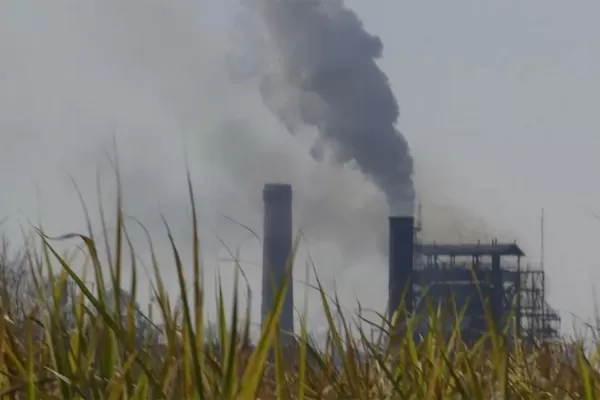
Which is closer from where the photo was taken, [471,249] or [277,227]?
[471,249]

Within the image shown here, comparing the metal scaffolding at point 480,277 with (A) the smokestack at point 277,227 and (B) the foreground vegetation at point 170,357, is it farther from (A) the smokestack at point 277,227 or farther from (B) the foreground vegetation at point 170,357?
(B) the foreground vegetation at point 170,357

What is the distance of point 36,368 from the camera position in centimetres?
270

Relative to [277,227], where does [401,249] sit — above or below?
below

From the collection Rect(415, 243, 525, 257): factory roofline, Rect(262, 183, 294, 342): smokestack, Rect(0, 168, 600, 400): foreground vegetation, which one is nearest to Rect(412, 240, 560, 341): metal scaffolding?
Rect(415, 243, 525, 257): factory roofline

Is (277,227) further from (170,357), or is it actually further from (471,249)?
(170,357)

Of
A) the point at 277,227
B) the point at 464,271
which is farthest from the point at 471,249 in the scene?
the point at 277,227

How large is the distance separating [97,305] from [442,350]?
3.52ft

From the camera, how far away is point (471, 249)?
53.0 m

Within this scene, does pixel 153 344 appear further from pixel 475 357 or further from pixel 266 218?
pixel 266 218

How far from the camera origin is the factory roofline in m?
52.2

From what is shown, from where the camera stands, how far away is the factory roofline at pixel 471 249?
2057 inches

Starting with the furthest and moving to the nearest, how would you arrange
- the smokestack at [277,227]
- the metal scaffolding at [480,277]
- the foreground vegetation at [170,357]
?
1. the smokestack at [277,227]
2. the metal scaffolding at [480,277]
3. the foreground vegetation at [170,357]

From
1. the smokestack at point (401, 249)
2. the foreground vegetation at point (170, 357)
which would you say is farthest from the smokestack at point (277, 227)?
the foreground vegetation at point (170, 357)

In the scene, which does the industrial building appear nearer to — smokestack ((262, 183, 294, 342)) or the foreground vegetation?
smokestack ((262, 183, 294, 342))
